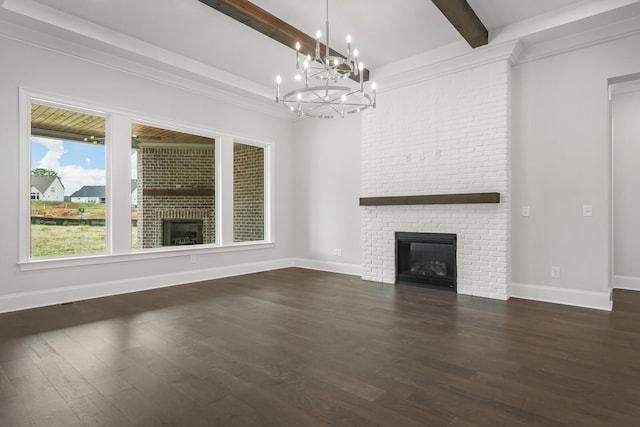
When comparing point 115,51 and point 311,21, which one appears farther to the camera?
point 115,51

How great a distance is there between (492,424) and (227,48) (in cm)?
477

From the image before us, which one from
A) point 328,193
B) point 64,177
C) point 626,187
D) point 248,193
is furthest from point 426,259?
point 64,177

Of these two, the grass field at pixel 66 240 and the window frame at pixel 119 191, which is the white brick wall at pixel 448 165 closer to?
the window frame at pixel 119 191

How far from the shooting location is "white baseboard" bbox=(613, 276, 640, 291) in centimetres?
498

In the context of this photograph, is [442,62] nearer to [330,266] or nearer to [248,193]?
[330,266]

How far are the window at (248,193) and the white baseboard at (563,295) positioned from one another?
436 centimetres

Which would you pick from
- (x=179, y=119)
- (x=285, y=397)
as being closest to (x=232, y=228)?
(x=179, y=119)

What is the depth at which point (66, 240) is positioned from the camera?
15.0 ft

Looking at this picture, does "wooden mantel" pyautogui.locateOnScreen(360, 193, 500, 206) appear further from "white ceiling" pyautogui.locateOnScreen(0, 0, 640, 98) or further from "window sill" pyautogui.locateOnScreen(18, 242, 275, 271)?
"window sill" pyautogui.locateOnScreen(18, 242, 275, 271)

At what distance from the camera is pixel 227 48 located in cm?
467

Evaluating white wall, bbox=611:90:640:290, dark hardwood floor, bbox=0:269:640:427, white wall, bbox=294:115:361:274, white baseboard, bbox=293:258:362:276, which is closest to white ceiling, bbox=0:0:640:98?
white wall, bbox=294:115:361:274

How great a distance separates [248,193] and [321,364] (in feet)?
15.2

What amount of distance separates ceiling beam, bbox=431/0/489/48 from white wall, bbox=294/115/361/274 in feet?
7.75

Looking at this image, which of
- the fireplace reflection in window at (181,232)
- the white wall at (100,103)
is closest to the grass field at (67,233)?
the white wall at (100,103)
